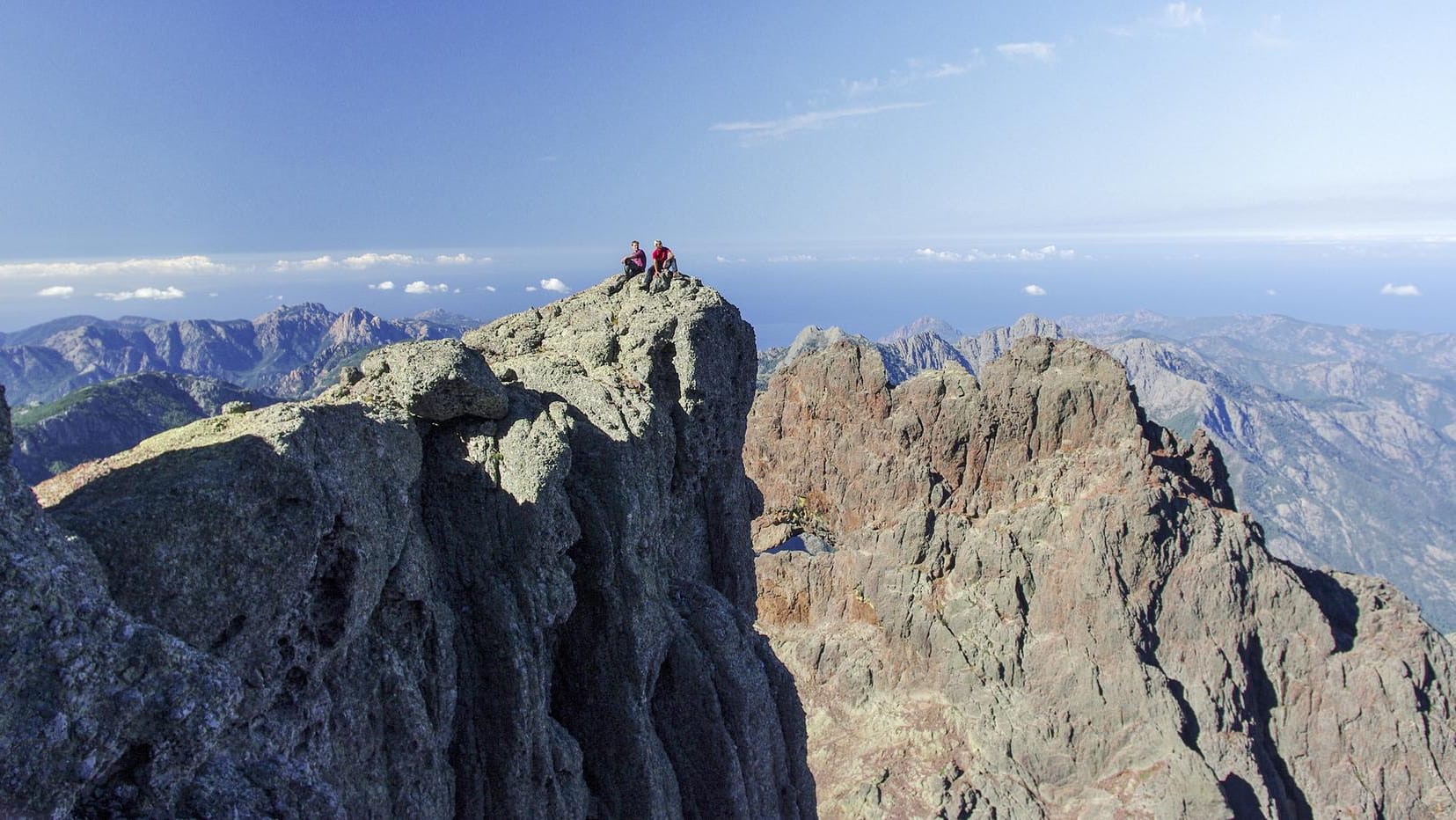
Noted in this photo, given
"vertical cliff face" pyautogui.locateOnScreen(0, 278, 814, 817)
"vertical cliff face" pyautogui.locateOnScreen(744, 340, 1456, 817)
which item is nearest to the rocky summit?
"vertical cliff face" pyautogui.locateOnScreen(0, 278, 814, 817)

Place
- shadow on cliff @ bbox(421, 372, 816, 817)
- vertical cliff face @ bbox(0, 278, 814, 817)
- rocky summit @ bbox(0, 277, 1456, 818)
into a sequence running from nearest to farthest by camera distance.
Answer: vertical cliff face @ bbox(0, 278, 814, 817), rocky summit @ bbox(0, 277, 1456, 818), shadow on cliff @ bbox(421, 372, 816, 817)

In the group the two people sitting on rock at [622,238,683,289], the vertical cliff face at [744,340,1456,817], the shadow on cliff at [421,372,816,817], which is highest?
the two people sitting on rock at [622,238,683,289]

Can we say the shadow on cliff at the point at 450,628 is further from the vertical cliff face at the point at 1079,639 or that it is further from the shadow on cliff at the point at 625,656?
the vertical cliff face at the point at 1079,639

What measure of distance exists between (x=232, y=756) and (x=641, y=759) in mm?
9752

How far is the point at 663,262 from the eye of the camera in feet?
91.6

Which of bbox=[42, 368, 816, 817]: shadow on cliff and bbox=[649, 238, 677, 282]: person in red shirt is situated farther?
bbox=[649, 238, 677, 282]: person in red shirt

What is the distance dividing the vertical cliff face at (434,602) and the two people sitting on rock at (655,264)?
1705 millimetres

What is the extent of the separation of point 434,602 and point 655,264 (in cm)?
1657

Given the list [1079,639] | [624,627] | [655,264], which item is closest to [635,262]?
[655,264]

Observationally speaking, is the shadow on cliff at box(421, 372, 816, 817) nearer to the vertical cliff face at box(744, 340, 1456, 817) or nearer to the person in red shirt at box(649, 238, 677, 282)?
the person in red shirt at box(649, 238, 677, 282)

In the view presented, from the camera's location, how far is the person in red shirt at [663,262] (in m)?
27.4

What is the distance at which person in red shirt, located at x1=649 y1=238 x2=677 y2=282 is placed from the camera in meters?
27.4

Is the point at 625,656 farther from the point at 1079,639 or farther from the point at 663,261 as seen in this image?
the point at 1079,639

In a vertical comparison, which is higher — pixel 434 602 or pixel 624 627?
pixel 434 602
